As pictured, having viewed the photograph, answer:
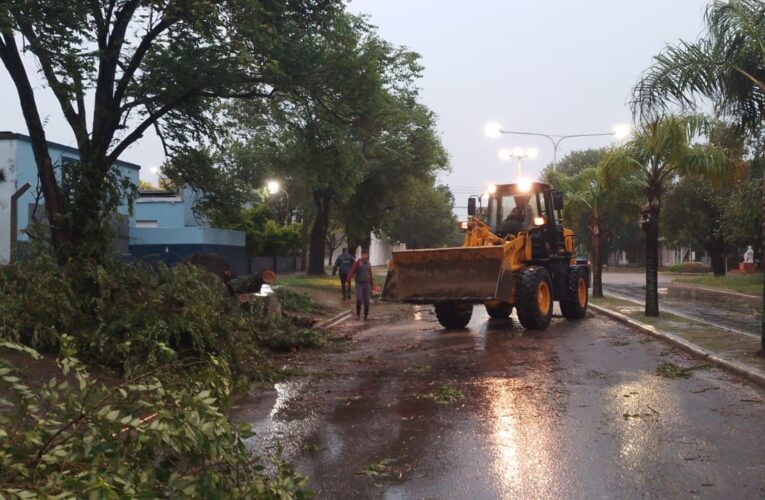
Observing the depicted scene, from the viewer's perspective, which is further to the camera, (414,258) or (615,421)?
(414,258)

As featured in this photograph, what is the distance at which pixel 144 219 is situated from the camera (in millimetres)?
40500

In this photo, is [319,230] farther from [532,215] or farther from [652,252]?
[652,252]

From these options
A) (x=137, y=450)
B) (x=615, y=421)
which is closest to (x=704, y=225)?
(x=615, y=421)

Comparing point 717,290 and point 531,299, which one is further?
point 717,290

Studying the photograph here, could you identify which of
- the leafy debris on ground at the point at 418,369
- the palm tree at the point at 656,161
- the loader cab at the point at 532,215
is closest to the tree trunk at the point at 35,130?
the leafy debris on ground at the point at 418,369

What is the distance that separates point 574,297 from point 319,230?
20488mm

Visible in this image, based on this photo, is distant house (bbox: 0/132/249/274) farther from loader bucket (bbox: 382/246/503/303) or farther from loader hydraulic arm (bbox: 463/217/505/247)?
loader hydraulic arm (bbox: 463/217/505/247)

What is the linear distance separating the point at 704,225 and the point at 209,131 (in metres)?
33.7

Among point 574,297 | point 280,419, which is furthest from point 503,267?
point 280,419

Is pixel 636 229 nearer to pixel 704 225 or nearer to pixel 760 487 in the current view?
pixel 704 225

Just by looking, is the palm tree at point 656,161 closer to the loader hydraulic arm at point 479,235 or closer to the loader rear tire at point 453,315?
the loader hydraulic arm at point 479,235

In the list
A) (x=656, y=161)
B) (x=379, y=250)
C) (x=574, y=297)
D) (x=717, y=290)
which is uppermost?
(x=656, y=161)

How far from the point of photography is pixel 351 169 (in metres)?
16.9

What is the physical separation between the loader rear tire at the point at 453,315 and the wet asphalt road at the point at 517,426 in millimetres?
3584
